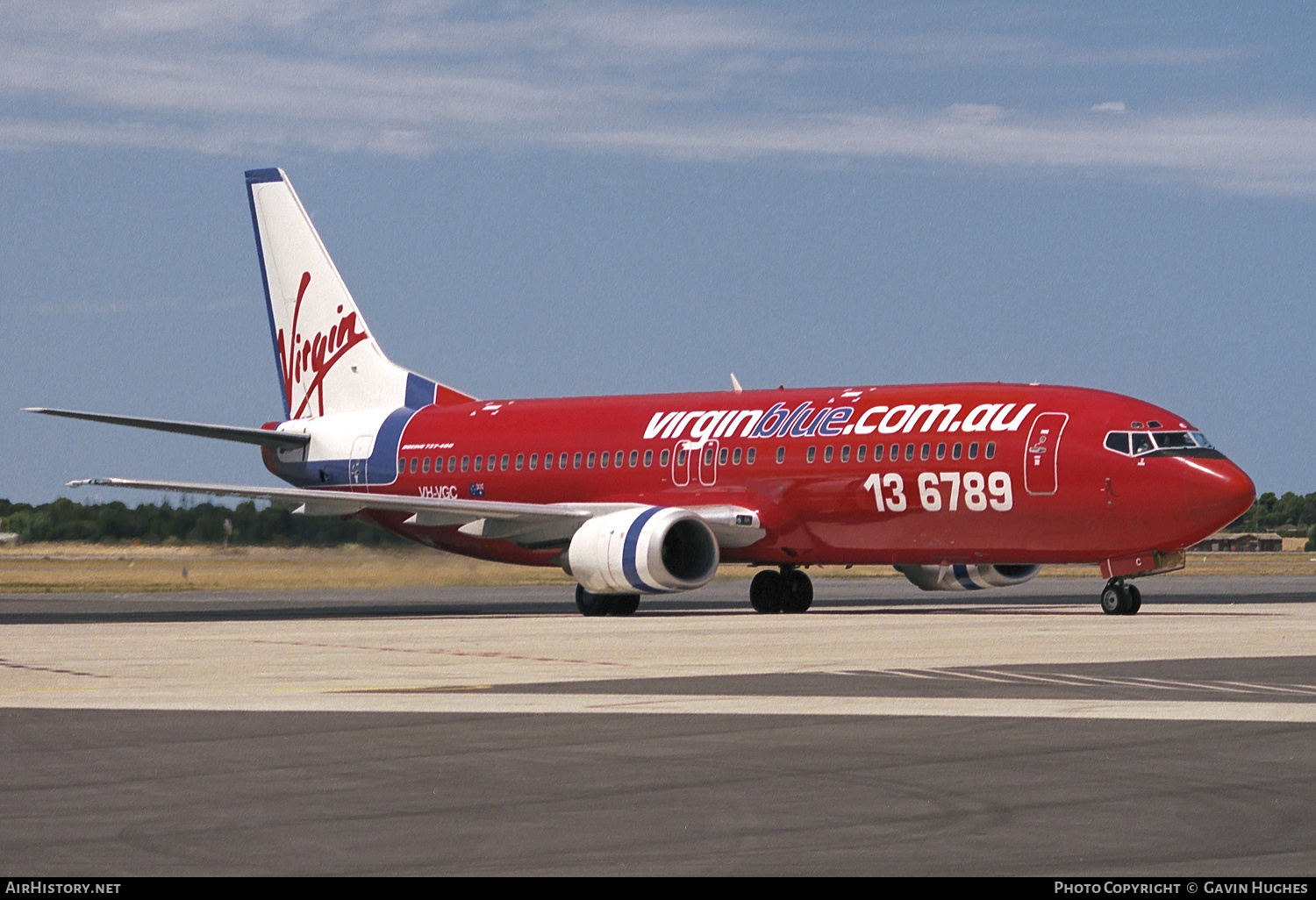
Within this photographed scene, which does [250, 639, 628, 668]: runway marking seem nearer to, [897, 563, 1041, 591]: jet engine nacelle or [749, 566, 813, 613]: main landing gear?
[749, 566, 813, 613]: main landing gear

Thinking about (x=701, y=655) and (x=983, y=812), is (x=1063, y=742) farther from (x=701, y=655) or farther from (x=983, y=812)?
(x=701, y=655)

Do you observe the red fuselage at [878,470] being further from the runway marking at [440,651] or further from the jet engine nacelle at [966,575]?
the runway marking at [440,651]

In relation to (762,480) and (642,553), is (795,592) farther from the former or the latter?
(642,553)

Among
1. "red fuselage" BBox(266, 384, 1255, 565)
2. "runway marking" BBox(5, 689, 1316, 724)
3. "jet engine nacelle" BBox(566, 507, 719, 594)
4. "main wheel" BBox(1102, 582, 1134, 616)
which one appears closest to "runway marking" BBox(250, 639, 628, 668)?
"runway marking" BBox(5, 689, 1316, 724)

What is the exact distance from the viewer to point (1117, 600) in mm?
32125

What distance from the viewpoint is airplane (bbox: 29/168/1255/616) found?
107 feet

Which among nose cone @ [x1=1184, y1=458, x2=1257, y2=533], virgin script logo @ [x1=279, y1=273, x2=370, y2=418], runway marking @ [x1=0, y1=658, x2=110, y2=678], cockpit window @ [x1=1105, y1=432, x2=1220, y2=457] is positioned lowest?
runway marking @ [x1=0, y1=658, x2=110, y2=678]

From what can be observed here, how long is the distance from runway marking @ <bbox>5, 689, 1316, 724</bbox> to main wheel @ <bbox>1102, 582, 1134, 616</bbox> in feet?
54.6

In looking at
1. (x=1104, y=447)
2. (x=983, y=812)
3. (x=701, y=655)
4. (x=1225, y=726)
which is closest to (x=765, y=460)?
(x=1104, y=447)

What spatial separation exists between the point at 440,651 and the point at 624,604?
13542mm

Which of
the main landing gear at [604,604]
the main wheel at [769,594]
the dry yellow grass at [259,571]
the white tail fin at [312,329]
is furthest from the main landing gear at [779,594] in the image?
the white tail fin at [312,329]

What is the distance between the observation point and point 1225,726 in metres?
13.8

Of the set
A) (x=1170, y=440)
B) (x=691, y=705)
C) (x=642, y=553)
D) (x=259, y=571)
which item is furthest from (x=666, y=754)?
(x=259, y=571)

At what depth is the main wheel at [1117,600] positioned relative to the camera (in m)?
32.1
